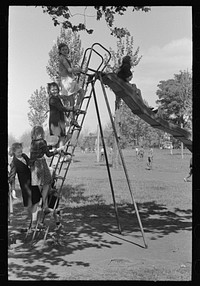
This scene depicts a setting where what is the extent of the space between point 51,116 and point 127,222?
1972 millimetres

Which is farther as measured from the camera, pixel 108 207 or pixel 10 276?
pixel 108 207

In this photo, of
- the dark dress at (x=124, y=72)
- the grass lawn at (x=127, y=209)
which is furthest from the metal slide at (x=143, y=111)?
the grass lawn at (x=127, y=209)

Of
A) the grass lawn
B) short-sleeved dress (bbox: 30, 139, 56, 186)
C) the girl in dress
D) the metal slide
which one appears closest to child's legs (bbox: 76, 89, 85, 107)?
the girl in dress

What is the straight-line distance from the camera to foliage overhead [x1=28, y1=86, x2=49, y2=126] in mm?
4079

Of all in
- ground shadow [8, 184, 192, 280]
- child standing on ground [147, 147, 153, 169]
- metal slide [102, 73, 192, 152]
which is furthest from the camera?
child standing on ground [147, 147, 153, 169]

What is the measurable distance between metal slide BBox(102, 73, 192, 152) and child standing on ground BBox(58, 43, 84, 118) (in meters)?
0.29

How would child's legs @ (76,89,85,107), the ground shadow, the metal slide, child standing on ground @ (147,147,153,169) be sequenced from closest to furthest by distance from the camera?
the ground shadow
the metal slide
child's legs @ (76,89,85,107)
child standing on ground @ (147,147,153,169)

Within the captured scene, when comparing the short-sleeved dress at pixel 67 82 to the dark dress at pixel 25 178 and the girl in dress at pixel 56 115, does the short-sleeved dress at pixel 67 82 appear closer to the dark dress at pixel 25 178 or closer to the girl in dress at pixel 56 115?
the girl in dress at pixel 56 115

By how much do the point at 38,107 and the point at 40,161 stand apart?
0.67m

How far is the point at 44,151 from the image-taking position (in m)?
3.82

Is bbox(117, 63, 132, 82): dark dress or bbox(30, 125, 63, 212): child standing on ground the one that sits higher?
bbox(117, 63, 132, 82): dark dress

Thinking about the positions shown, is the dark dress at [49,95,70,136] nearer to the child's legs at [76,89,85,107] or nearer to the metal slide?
the child's legs at [76,89,85,107]
